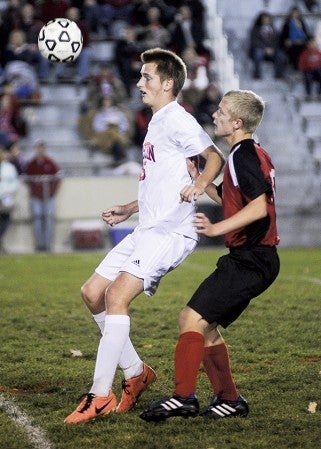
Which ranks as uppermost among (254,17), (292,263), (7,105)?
(254,17)

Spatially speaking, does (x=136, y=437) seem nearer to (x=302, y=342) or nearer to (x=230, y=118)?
(x=230, y=118)

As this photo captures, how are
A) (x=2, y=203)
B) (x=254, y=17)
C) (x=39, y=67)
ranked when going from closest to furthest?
(x=2, y=203)
(x=39, y=67)
(x=254, y=17)

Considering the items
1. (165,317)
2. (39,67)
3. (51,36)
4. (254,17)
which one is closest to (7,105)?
(39,67)

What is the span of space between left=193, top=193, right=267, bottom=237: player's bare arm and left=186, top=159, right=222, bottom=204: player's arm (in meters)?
0.45

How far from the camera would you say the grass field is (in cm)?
596

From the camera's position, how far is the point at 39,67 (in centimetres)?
2283

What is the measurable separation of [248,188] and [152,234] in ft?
2.45

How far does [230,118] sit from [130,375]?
172cm

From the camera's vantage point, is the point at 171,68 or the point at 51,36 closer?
the point at 171,68

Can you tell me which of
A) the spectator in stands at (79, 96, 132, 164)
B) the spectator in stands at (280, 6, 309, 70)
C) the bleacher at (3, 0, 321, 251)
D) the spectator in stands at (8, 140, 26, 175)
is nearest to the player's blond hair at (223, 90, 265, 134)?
the bleacher at (3, 0, 321, 251)

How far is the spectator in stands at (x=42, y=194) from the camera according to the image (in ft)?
65.3

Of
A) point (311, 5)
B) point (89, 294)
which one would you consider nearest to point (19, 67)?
point (311, 5)

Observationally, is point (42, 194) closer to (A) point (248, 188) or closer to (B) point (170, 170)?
(B) point (170, 170)

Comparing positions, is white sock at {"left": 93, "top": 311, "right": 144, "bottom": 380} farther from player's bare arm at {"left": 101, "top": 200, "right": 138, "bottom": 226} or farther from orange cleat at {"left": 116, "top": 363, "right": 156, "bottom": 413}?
player's bare arm at {"left": 101, "top": 200, "right": 138, "bottom": 226}
